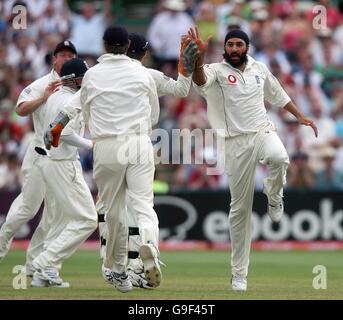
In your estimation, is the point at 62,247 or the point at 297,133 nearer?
the point at 62,247

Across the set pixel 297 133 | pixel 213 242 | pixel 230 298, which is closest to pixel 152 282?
pixel 230 298

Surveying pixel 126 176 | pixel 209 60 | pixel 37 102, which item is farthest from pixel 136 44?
pixel 209 60

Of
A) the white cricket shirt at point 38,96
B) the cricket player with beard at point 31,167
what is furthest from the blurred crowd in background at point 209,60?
the white cricket shirt at point 38,96

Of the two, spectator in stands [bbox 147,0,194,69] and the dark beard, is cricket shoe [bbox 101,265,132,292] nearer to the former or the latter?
the dark beard

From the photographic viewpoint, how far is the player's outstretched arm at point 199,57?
11133mm

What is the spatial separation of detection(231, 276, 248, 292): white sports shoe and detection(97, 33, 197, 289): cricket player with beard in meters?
0.86

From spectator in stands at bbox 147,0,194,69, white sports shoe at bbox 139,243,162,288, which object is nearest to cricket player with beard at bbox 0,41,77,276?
white sports shoe at bbox 139,243,162,288

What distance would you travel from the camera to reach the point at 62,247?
1200cm

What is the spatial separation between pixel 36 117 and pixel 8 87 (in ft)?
31.4

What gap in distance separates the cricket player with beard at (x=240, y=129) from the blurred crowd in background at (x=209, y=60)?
7722mm

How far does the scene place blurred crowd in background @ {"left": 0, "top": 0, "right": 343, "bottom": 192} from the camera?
66.0 ft

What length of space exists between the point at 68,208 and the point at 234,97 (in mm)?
2180
